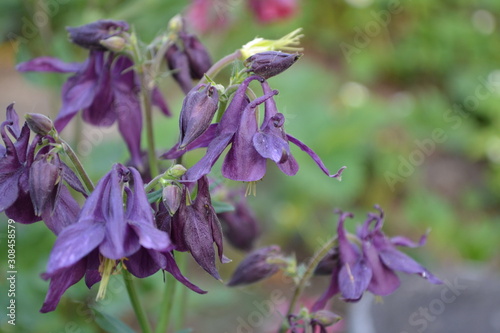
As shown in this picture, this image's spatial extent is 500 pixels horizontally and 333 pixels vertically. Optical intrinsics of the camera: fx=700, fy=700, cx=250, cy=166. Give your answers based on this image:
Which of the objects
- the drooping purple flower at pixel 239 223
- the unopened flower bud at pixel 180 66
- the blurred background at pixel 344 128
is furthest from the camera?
the blurred background at pixel 344 128

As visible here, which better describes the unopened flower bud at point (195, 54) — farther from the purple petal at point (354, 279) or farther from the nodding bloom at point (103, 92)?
the purple petal at point (354, 279)

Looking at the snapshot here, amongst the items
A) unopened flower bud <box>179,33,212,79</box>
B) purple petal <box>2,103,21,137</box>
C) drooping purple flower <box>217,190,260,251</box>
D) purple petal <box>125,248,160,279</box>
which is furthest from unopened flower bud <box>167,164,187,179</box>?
drooping purple flower <box>217,190,260,251</box>

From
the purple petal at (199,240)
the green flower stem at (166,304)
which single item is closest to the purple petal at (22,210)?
the purple petal at (199,240)

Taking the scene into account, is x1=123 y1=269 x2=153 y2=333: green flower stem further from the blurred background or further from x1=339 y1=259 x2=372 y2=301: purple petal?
the blurred background

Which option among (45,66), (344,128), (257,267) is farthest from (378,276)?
(344,128)

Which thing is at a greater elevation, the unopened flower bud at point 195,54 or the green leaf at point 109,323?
the unopened flower bud at point 195,54

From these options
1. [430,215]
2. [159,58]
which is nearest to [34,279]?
[159,58]
